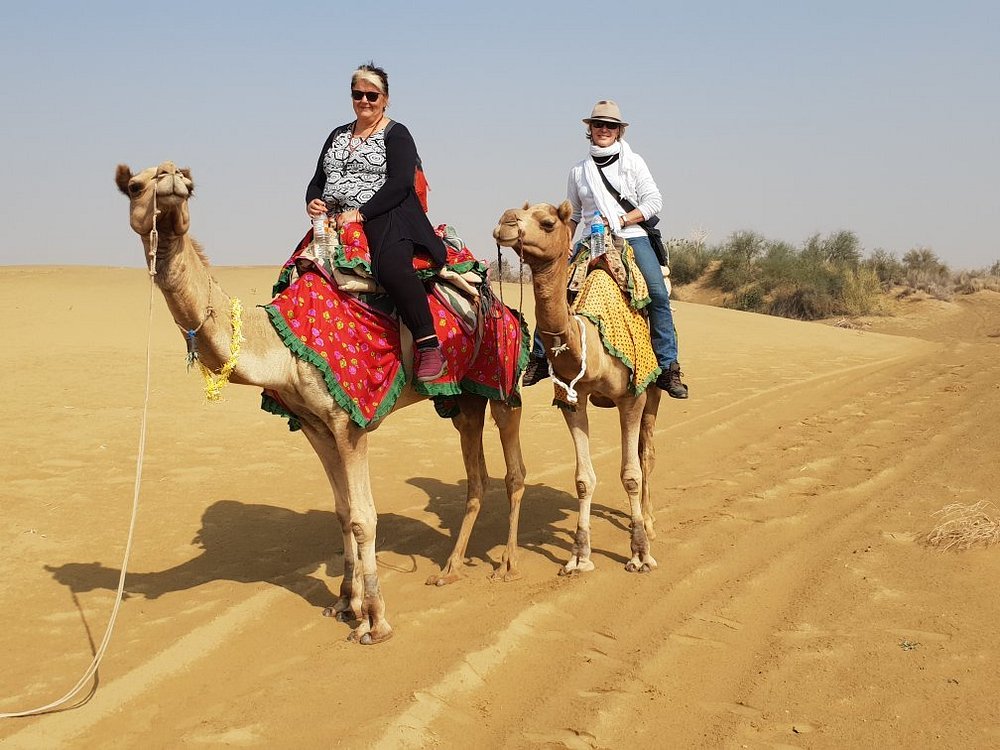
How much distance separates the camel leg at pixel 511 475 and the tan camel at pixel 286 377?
0.01 meters

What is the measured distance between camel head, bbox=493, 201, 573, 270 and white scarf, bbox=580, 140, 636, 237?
160 cm

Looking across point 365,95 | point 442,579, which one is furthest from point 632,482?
point 365,95

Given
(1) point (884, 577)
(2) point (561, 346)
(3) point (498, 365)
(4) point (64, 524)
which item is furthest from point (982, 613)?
(4) point (64, 524)

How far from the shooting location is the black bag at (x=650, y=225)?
23.2 ft

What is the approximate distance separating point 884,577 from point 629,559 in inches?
70.0

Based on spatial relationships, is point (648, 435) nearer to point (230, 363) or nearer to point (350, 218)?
point (350, 218)

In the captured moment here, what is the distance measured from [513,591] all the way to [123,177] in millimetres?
3529

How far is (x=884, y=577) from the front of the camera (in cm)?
572

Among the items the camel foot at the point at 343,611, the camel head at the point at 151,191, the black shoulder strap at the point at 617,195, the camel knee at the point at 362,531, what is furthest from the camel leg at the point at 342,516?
the black shoulder strap at the point at 617,195

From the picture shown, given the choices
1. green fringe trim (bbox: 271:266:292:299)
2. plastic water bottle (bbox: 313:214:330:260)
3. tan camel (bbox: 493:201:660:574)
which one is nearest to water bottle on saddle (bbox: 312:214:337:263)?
plastic water bottle (bbox: 313:214:330:260)

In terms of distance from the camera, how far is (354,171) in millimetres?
5711

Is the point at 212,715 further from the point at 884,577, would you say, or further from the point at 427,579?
the point at 884,577

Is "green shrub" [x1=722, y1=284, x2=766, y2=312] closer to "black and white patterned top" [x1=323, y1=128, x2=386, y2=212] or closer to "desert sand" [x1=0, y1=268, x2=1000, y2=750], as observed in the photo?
"desert sand" [x1=0, y1=268, x2=1000, y2=750]

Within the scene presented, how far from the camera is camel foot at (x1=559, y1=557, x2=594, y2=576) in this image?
637 cm
